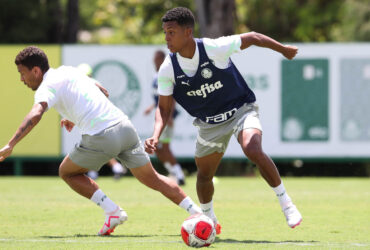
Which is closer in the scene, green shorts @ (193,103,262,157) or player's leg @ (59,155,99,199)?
green shorts @ (193,103,262,157)

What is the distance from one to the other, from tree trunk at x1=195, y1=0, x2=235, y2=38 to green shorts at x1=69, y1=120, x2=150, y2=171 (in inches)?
506

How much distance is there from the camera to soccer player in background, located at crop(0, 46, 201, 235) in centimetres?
831

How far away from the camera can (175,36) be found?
830cm


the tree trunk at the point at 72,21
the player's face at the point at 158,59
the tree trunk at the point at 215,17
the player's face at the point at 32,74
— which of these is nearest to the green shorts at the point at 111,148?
the player's face at the point at 32,74

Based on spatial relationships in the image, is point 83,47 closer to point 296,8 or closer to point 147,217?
point 147,217

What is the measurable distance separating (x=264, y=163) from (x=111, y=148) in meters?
1.57

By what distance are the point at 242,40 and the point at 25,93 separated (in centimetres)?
1141

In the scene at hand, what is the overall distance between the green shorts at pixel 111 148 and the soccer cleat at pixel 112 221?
1.75ft

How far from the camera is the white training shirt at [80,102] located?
8312 millimetres

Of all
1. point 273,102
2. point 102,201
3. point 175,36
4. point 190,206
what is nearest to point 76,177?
point 102,201

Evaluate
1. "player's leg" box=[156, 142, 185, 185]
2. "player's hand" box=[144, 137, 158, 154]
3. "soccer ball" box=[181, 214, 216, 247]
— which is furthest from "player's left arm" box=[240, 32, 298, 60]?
"player's leg" box=[156, 142, 185, 185]

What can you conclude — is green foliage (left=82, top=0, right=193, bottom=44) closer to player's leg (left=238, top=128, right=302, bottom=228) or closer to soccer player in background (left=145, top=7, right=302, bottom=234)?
soccer player in background (left=145, top=7, right=302, bottom=234)

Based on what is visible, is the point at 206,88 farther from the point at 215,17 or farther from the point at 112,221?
the point at 215,17

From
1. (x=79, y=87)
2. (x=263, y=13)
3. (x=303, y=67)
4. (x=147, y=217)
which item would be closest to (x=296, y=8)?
(x=263, y=13)
